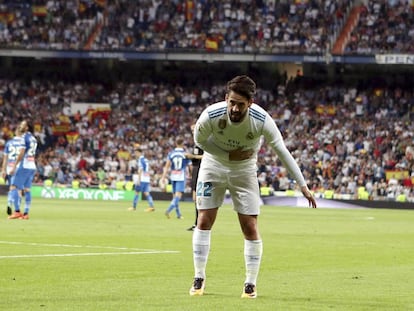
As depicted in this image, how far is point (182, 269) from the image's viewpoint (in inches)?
593

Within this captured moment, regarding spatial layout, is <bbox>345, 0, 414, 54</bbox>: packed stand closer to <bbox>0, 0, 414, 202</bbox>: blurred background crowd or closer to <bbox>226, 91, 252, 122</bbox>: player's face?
<bbox>0, 0, 414, 202</bbox>: blurred background crowd

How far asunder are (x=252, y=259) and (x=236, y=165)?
1.04m

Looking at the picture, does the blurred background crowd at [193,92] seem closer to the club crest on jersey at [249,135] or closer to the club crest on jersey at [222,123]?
the club crest on jersey at [249,135]

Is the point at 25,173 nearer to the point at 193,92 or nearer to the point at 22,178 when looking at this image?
the point at 22,178

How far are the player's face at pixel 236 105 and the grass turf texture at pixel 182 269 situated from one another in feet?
6.29

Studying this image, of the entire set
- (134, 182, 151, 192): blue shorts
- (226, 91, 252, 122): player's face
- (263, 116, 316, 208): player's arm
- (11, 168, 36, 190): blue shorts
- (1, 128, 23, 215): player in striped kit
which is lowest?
(134, 182, 151, 192): blue shorts

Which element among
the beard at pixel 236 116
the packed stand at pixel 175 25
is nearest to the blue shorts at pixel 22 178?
the beard at pixel 236 116

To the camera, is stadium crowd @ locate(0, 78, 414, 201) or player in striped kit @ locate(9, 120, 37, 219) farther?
stadium crowd @ locate(0, 78, 414, 201)

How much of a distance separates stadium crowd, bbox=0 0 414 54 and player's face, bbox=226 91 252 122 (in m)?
48.2

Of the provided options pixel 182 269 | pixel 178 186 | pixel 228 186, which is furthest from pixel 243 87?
pixel 178 186

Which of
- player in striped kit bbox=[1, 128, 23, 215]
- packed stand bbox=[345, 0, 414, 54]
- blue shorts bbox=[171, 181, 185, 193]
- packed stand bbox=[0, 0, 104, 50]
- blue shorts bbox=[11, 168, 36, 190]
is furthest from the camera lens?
packed stand bbox=[0, 0, 104, 50]

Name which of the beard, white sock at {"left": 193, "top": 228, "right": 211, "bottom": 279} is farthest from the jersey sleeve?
white sock at {"left": 193, "top": 228, "right": 211, "bottom": 279}

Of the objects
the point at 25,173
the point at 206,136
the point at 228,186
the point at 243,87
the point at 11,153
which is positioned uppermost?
the point at 243,87

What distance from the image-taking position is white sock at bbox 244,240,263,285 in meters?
11.6
